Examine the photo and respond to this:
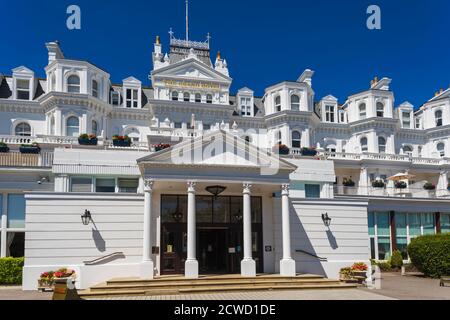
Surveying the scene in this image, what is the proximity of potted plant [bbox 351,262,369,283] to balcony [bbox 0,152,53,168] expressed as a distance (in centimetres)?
1745

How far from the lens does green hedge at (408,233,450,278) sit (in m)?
22.0

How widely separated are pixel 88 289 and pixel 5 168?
429 inches

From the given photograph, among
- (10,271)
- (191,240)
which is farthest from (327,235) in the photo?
(10,271)

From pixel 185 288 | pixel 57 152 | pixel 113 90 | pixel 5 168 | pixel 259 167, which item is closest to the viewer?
pixel 185 288

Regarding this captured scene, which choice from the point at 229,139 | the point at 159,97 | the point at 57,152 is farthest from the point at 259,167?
the point at 159,97

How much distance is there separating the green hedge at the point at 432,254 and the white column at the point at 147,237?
14.8 meters

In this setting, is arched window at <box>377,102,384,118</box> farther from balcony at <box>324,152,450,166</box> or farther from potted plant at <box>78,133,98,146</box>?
potted plant at <box>78,133,98,146</box>

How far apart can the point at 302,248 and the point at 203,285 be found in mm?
6027

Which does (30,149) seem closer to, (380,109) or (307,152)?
(307,152)

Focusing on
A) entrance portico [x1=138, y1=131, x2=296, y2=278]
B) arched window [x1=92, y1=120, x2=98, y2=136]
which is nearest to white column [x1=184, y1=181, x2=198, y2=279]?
entrance portico [x1=138, y1=131, x2=296, y2=278]

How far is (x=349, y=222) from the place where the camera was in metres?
21.7

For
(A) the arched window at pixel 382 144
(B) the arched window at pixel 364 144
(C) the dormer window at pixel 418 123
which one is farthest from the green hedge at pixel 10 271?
(C) the dormer window at pixel 418 123

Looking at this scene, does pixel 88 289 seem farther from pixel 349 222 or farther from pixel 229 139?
pixel 349 222

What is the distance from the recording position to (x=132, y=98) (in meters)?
35.4
